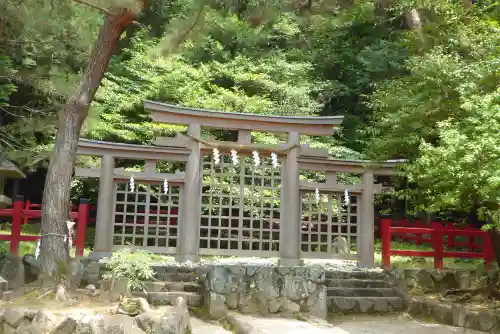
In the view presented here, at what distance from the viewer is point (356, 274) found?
32.7 ft

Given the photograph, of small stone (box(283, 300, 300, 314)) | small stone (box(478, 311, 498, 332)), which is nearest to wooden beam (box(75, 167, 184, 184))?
small stone (box(283, 300, 300, 314))

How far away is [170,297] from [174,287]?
392mm

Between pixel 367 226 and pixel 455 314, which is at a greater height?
pixel 367 226

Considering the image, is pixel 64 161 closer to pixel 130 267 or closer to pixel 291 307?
pixel 130 267

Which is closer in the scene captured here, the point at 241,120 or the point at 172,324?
the point at 172,324

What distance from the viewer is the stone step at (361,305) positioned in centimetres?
894

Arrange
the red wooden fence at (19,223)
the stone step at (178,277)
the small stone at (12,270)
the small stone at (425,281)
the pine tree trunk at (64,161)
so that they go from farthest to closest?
1. the red wooden fence at (19,223)
2. the small stone at (425,281)
3. the stone step at (178,277)
4. the small stone at (12,270)
5. the pine tree trunk at (64,161)

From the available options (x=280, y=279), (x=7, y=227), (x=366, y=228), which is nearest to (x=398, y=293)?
(x=366, y=228)

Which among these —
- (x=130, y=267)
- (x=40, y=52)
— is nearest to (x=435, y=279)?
(x=130, y=267)

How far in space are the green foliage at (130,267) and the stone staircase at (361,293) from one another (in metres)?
3.60

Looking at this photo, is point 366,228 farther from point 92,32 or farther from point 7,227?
point 7,227

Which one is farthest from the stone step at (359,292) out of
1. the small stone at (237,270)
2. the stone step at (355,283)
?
the small stone at (237,270)

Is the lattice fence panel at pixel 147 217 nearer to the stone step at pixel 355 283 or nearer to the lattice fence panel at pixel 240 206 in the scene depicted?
the lattice fence panel at pixel 240 206

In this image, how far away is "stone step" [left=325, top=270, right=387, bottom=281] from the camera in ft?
32.4
